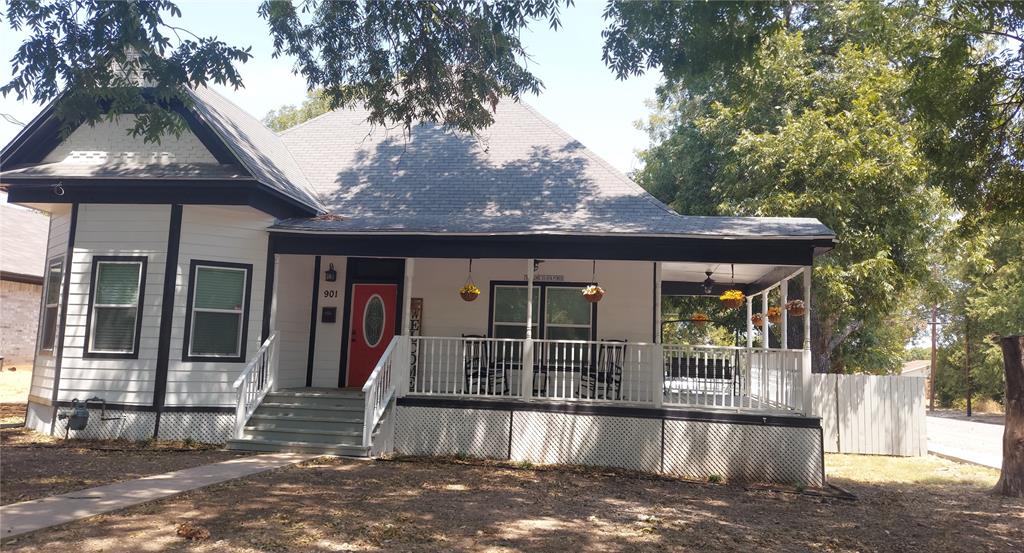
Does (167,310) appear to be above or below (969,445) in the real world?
above

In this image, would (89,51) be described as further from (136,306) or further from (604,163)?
(604,163)

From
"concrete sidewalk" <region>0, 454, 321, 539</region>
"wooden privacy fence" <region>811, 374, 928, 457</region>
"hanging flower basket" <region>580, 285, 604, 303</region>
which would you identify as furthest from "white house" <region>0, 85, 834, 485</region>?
"wooden privacy fence" <region>811, 374, 928, 457</region>

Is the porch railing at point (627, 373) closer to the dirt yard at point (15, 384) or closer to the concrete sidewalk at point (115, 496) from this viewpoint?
the concrete sidewalk at point (115, 496)

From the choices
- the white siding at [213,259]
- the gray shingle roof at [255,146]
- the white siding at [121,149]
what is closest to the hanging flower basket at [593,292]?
the gray shingle roof at [255,146]

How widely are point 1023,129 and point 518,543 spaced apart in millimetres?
10509

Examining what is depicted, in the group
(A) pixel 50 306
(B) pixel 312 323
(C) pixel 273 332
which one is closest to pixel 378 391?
(C) pixel 273 332

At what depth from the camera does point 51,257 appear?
38.6 ft

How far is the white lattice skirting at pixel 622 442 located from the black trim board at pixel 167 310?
12.0ft

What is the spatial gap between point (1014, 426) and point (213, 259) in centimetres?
1241

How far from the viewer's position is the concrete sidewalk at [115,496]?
5.81 metres

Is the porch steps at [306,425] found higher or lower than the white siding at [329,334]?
lower

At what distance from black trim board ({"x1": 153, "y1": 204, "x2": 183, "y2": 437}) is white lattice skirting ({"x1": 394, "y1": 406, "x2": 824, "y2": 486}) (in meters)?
3.65

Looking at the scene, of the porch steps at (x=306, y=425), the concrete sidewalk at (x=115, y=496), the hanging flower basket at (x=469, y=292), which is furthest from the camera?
the hanging flower basket at (x=469, y=292)

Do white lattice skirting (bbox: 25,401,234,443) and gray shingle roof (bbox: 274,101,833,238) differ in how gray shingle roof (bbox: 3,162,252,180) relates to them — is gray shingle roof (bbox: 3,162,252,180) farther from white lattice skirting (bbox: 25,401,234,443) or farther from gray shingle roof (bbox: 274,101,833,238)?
white lattice skirting (bbox: 25,401,234,443)
